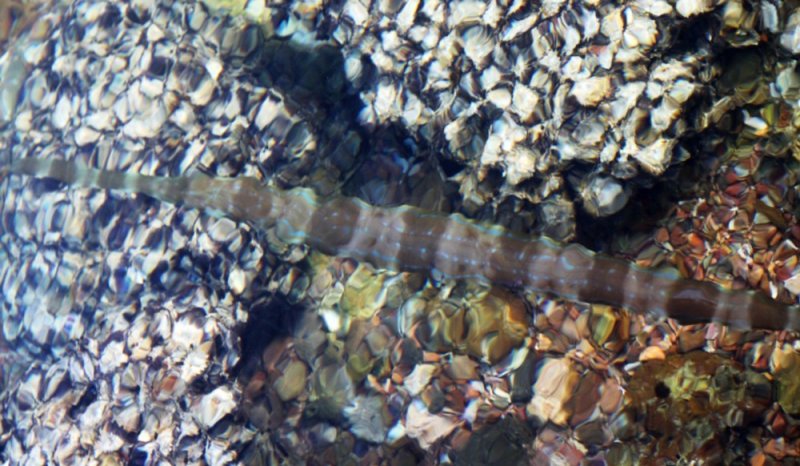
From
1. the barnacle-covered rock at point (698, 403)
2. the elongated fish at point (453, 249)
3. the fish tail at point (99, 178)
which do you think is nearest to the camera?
the barnacle-covered rock at point (698, 403)

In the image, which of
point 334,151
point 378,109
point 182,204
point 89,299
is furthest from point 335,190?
point 89,299

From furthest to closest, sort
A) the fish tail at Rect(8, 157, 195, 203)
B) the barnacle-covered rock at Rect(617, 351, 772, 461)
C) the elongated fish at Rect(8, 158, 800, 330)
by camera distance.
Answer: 1. the fish tail at Rect(8, 157, 195, 203)
2. the elongated fish at Rect(8, 158, 800, 330)
3. the barnacle-covered rock at Rect(617, 351, 772, 461)

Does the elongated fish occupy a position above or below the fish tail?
above

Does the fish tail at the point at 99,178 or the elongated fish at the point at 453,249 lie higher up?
the elongated fish at the point at 453,249

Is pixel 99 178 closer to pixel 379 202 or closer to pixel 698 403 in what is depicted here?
pixel 379 202

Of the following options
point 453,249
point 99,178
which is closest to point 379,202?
point 453,249

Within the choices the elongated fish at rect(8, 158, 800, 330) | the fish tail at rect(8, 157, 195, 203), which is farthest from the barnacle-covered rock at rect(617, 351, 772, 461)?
the fish tail at rect(8, 157, 195, 203)

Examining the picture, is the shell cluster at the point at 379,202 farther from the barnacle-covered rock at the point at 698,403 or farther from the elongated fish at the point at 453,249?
the elongated fish at the point at 453,249

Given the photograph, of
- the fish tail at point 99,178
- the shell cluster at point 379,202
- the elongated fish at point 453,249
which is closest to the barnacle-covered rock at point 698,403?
the shell cluster at point 379,202

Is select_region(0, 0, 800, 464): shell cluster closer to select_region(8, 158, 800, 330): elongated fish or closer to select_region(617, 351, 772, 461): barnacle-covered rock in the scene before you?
select_region(617, 351, 772, 461): barnacle-covered rock
